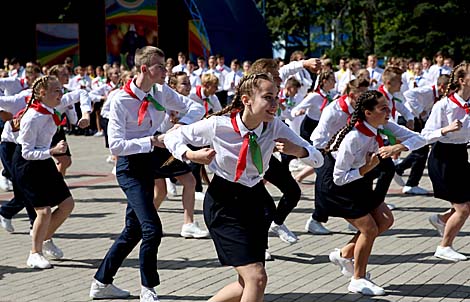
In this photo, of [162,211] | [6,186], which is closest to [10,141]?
[162,211]

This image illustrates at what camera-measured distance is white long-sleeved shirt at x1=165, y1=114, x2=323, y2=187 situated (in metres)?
5.36

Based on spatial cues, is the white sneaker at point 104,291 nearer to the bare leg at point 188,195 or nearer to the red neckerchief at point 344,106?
the bare leg at point 188,195

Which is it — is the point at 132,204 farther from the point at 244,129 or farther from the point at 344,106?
the point at 344,106

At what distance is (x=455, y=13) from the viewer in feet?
113

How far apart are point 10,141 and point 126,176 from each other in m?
3.42

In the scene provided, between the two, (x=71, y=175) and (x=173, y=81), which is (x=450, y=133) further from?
(x=71, y=175)

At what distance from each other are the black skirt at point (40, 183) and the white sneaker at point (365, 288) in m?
2.87

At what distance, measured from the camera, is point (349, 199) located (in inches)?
269

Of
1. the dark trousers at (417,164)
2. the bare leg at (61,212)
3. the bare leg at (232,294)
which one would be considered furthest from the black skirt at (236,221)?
the dark trousers at (417,164)

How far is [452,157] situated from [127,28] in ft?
82.7

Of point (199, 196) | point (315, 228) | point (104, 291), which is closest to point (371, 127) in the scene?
point (104, 291)

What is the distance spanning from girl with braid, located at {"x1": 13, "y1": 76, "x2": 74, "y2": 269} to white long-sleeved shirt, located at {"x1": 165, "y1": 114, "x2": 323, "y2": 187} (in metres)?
2.49

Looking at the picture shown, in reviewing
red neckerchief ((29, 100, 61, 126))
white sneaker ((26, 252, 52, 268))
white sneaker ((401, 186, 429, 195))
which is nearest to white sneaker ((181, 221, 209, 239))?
white sneaker ((26, 252, 52, 268))

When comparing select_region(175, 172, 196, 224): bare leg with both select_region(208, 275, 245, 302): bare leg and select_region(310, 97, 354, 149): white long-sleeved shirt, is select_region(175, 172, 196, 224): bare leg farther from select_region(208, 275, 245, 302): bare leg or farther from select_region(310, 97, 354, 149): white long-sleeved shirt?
select_region(208, 275, 245, 302): bare leg
